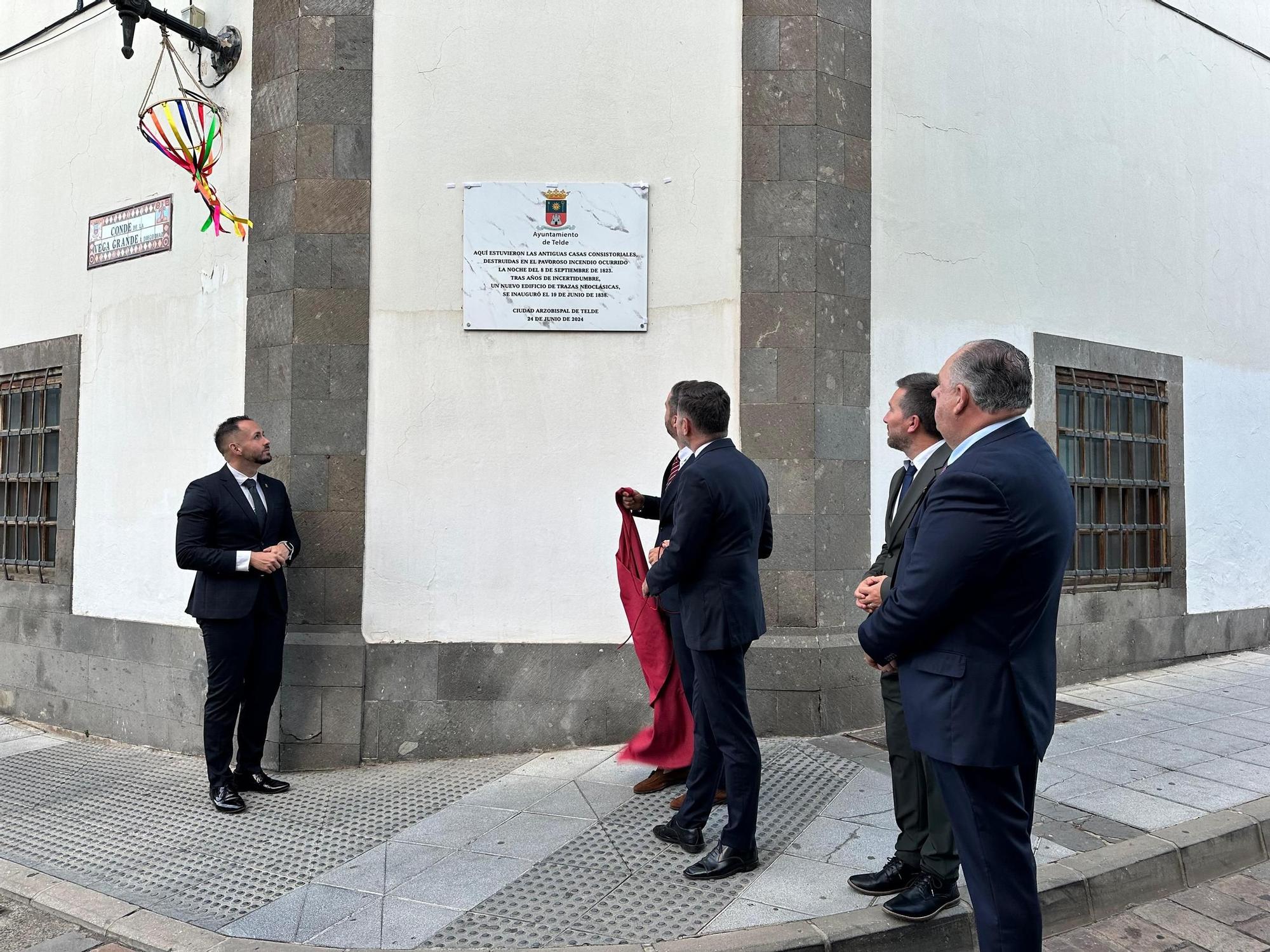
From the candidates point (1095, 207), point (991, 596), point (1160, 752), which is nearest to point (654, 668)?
point (991, 596)

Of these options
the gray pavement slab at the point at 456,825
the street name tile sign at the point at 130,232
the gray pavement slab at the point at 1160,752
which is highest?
the street name tile sign at the point at 130,232

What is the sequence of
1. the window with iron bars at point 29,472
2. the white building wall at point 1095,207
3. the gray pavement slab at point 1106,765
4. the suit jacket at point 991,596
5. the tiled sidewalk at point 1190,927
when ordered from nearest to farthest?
the suit jacket at point 991,596
the tiled sidewalk at point 1190,927
the gray pavement slab at point 1106,765
the white building wall at point 1095,207
the window with iron bars at point 29,472

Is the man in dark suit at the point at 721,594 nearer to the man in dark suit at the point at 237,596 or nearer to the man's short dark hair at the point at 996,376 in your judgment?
the man's short dark hair at the point at 996,376

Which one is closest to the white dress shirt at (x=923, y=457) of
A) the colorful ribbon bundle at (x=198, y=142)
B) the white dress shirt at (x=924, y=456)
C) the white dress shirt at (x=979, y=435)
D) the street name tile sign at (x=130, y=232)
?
the white dress shirt at (x=924, y=456)

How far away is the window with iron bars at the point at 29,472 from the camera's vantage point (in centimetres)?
739

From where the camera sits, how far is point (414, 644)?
222 inches

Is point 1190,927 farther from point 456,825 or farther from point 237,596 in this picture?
point 237,596

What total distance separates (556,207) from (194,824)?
153 inches

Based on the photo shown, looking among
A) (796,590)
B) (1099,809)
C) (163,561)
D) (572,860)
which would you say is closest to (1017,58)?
(796,590)

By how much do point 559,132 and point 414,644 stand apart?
318 centimetres

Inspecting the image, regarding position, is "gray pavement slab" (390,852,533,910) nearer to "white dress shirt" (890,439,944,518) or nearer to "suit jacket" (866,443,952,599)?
"suit jacket" (866,443,952,599)

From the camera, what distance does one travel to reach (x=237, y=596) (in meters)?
4.91

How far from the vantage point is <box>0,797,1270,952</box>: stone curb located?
335cm

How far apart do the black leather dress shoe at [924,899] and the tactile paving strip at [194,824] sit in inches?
90.6
